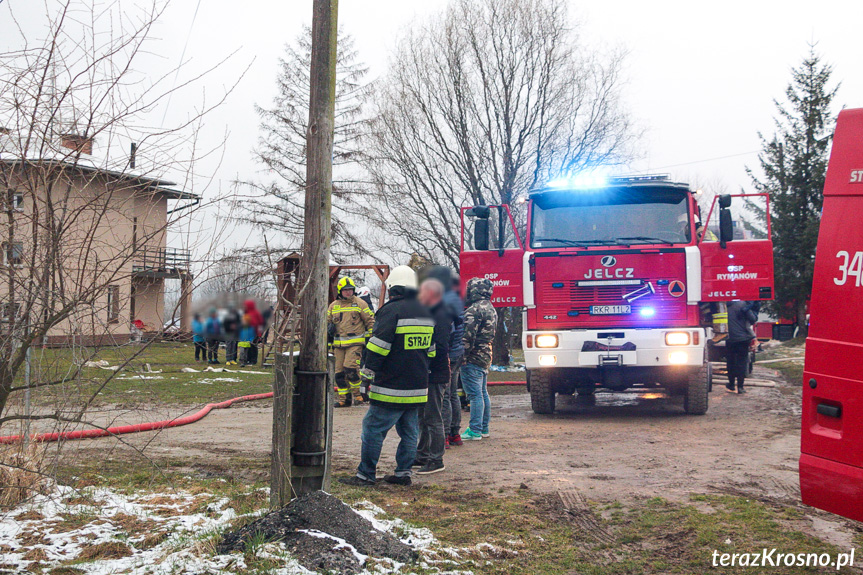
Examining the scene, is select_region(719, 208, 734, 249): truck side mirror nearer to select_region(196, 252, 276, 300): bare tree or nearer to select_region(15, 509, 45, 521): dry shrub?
select_region(196, 252, 276, 300): bare tree

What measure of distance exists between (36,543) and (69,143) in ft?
7.81

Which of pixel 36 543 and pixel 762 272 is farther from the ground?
pixel 762 272

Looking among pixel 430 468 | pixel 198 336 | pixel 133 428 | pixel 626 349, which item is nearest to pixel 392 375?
pixel 430 468

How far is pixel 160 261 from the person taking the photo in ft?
14.8

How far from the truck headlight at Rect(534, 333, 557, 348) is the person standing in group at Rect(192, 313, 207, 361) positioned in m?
5.37

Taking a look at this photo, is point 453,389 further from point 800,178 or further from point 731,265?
point 800,178

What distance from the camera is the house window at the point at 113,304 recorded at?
173 inches

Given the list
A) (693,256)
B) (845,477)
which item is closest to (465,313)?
(693,256)

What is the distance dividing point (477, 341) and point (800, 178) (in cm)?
3242

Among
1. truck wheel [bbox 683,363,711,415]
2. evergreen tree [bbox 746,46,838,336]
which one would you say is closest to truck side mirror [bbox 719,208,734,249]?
truck wheel [bbox 683,363,711,415]

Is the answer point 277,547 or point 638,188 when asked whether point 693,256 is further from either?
point 277,547

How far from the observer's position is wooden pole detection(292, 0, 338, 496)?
16.4ft

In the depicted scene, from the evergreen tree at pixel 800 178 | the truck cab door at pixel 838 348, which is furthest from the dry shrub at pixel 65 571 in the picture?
the evergreen tree at pixel 800 178

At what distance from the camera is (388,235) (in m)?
21.5
